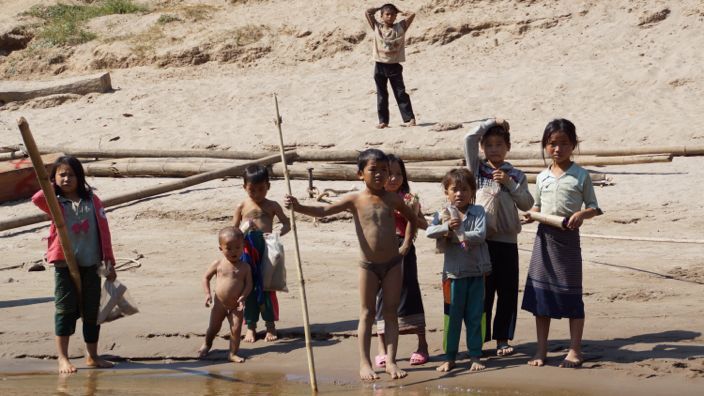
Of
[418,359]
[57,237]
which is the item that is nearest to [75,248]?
[57,237]

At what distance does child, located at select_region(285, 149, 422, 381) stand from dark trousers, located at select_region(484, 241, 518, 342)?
0.55 m

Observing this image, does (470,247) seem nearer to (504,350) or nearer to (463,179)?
(463,179)

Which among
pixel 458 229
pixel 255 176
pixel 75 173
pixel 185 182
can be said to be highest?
pixel 75 173

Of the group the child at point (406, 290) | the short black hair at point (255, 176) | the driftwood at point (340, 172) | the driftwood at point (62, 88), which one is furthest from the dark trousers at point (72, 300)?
the driftwood at point (62, 88)

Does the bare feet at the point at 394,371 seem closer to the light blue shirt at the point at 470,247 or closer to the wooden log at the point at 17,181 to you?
the light blue shirt at the point at 470,247

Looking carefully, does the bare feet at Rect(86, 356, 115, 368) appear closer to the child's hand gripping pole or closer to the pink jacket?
the pink jacket

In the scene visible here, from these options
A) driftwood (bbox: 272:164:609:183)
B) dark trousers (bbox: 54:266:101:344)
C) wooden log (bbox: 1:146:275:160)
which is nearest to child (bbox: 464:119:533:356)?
dark trousers (bbox: 54:266:101:344)

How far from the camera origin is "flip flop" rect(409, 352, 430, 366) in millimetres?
A: 6605

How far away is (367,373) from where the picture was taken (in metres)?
6.29

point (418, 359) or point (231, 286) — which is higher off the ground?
point (231, 286)

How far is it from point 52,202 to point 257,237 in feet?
4.50

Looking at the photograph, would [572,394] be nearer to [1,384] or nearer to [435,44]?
[1,384]

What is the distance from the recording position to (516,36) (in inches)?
687

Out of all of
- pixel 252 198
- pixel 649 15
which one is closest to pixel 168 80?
pixel 649 15
